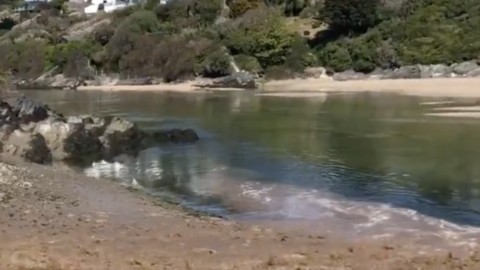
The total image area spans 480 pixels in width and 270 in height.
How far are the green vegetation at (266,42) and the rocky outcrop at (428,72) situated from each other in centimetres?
151

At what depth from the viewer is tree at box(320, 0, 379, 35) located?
77.2 meters

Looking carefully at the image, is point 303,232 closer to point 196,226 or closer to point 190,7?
point 196,226

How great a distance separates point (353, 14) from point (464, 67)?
702 inches

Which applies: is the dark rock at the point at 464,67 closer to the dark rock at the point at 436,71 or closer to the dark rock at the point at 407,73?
the dark rock at the point at 436,71

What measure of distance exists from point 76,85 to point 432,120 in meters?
53.9

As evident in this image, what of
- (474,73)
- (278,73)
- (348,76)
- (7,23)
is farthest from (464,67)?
(7,23)

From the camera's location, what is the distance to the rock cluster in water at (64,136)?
2327 cm

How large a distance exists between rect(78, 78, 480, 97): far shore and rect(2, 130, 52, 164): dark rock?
31.6 metres

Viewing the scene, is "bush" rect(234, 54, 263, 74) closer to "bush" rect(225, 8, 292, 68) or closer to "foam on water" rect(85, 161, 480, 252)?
"bush" rect(225, 8, 292, 68)

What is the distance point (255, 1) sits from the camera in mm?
95750

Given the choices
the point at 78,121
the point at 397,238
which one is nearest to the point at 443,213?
the point at 397,238

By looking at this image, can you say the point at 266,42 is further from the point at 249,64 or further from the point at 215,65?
the point at 215,65

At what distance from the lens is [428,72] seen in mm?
63969

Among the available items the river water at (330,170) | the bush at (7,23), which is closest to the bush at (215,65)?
the river water at (330,170)
